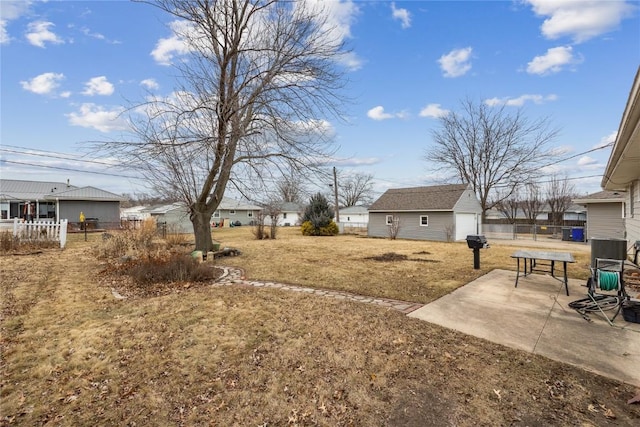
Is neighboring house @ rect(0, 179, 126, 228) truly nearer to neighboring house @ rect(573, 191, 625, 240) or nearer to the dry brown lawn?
the dry brown lawn

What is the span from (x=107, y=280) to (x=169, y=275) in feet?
4.26

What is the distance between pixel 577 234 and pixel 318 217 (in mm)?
17412

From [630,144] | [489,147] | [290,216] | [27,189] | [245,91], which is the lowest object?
[290,216]

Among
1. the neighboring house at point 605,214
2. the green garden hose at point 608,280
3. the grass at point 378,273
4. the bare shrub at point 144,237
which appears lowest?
the grass at point 378,273

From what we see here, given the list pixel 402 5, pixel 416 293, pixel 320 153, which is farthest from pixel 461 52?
pixel 416 293

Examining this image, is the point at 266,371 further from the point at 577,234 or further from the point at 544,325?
the point at 577,234

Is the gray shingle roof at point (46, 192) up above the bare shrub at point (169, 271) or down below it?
above

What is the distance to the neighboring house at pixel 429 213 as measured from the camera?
19906mm

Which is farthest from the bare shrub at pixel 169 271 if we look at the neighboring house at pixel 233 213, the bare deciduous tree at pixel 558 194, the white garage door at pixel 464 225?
the bare deciduous tree at pixel 558 194

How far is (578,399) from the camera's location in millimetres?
2582

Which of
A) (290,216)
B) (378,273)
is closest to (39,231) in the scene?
(378,273)

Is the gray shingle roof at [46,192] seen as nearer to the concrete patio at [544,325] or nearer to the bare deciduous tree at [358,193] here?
the concrete patio at [544,325]

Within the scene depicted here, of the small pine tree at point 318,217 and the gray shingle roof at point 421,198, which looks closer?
the gray shingle roof at point 421,198

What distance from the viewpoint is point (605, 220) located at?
58.1ft
